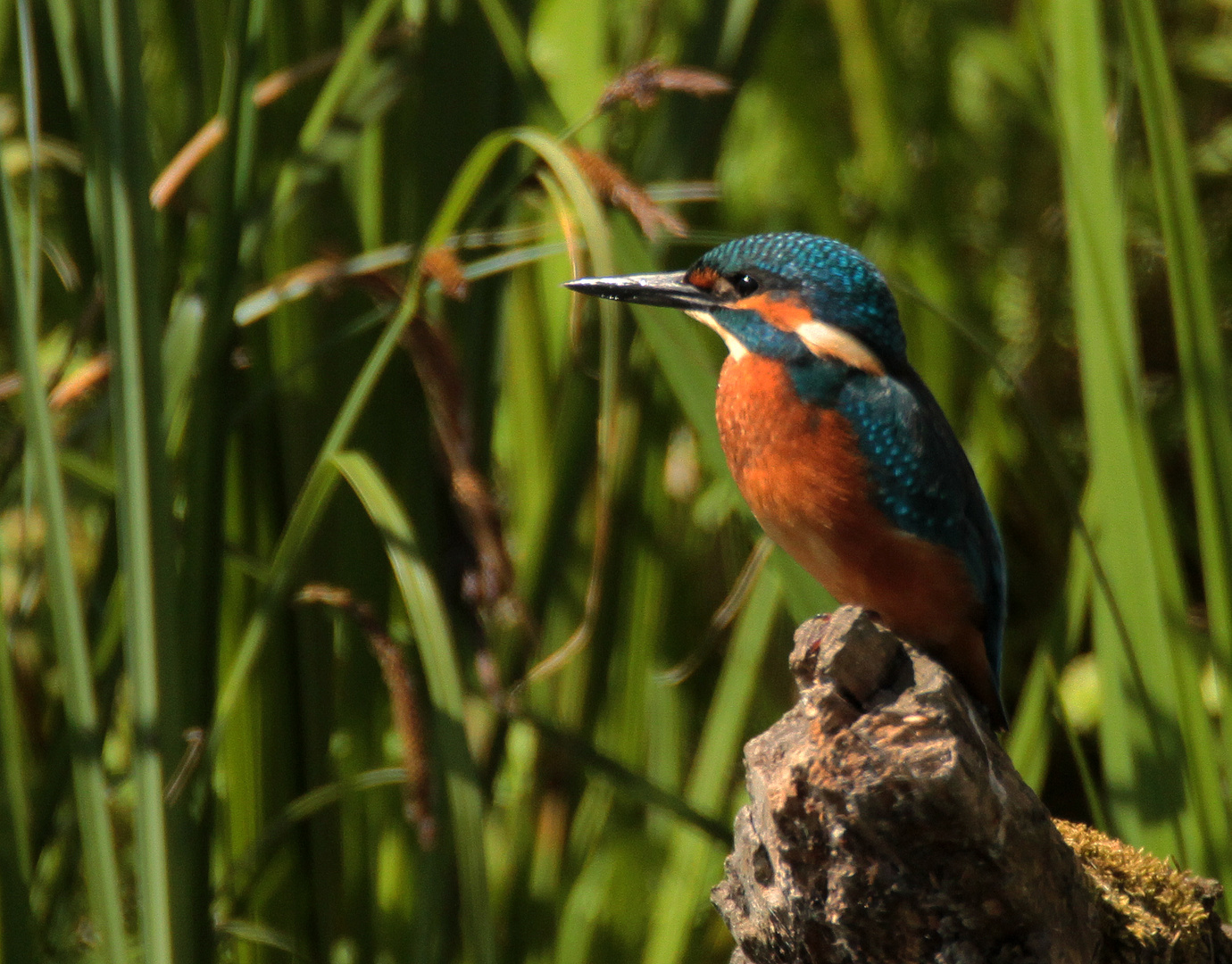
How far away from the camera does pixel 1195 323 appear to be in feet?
4.28

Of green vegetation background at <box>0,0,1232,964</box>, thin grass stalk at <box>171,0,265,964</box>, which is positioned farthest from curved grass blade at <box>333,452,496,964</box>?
thin grass stalk at <box>171,0,265,964</box>

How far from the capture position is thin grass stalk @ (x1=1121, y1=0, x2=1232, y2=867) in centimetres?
127

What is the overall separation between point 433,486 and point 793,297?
0.50m

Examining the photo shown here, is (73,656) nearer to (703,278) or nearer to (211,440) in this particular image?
(211,440)

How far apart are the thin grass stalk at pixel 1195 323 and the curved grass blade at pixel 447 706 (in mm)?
753

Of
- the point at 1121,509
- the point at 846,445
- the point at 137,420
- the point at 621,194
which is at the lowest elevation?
the point at 1121,509

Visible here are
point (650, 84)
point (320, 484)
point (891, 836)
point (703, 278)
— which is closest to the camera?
point (891, 836)

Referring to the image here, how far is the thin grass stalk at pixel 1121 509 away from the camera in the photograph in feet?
4.08

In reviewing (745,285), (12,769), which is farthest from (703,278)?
(12,769)

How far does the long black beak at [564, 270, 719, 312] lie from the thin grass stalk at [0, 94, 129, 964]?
480mm

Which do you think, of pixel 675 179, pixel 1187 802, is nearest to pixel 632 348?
pixel 675 179

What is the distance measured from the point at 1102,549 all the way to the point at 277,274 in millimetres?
1014

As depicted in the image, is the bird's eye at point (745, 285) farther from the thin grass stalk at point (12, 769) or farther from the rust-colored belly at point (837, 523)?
the thin grass stalk at point (12, 769)

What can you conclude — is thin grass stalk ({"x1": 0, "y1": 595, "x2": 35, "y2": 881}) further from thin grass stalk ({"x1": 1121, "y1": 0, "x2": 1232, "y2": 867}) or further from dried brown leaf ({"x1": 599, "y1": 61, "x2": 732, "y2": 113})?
thin grass stalk ({"x1": 1121, "y1": 0, "x2": 1232, "y2": 867})
